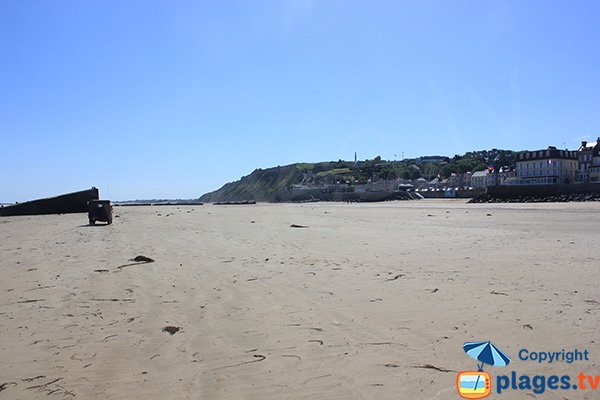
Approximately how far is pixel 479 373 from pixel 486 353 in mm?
343

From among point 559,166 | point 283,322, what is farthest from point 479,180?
point 283,322

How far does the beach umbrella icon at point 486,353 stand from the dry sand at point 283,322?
86 millimetres

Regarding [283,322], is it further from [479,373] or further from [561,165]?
[561,165]

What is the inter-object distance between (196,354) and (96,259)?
5.61 m

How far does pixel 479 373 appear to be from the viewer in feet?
9.89

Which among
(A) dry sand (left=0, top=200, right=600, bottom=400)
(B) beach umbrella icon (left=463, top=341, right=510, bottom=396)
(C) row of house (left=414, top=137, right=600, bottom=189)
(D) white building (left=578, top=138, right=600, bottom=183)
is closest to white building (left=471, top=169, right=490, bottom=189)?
(C) row of house (left=414, top=137, right=600, bottom=189)

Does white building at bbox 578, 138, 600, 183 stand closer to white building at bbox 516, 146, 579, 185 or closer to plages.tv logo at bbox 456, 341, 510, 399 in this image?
white building at bbox 516, 146, 579, 185

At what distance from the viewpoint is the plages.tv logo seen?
2775 mm

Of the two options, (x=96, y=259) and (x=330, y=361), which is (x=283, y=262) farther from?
(x=330, y=361)

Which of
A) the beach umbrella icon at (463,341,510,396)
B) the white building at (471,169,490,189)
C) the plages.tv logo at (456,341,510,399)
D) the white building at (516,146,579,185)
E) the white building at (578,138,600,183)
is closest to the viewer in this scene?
the plages.tv logo at (456,341,510,399)

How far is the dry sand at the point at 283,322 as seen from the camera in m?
2.91

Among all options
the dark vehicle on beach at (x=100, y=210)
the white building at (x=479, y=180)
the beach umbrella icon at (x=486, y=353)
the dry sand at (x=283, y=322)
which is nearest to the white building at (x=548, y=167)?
the white building at (x=479, y=180)

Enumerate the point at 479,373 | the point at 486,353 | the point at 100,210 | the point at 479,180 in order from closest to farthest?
the point at 479,373
the point at 486,353
the point at 100,210
the point at 479,180

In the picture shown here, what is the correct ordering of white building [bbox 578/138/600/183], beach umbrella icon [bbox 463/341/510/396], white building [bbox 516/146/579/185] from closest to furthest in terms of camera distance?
beach umbrella icon [bbox 463/341/510/396] → white building [bbox 578/138/600/183] → white building [bbox 516/146/579/185]
